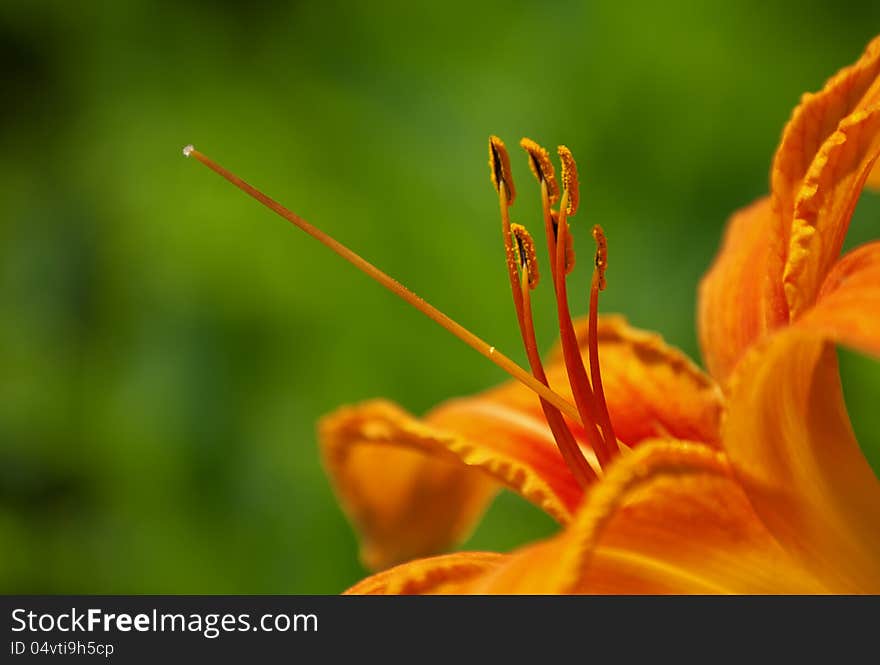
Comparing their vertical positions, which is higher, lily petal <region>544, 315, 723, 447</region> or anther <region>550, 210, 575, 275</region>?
anther <region>550, 210, 575, 275</region>

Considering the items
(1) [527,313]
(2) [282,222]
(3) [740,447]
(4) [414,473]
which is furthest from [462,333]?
(2) [282,222]

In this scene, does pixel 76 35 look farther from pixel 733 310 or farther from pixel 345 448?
pixel 733 310

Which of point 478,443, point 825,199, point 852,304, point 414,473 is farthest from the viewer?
point 414,473

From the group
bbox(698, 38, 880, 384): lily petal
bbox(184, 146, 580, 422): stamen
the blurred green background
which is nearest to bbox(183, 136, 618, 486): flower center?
bbox(184, 146, 580, 422): stamen

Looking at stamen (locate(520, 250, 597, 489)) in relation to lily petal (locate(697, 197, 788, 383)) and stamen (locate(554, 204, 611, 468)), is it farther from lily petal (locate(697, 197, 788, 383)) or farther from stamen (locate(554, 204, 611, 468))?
lily petal (locate(697, 197, 788, 383))

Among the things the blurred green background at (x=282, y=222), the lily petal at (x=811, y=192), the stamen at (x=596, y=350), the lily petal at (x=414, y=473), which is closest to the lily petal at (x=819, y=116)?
the lily petal at (x=811, y=192)

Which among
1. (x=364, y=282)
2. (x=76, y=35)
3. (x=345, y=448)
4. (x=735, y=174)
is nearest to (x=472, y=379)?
(x=364, y=282)

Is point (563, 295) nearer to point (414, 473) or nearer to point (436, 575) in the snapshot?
point (436, 575)
